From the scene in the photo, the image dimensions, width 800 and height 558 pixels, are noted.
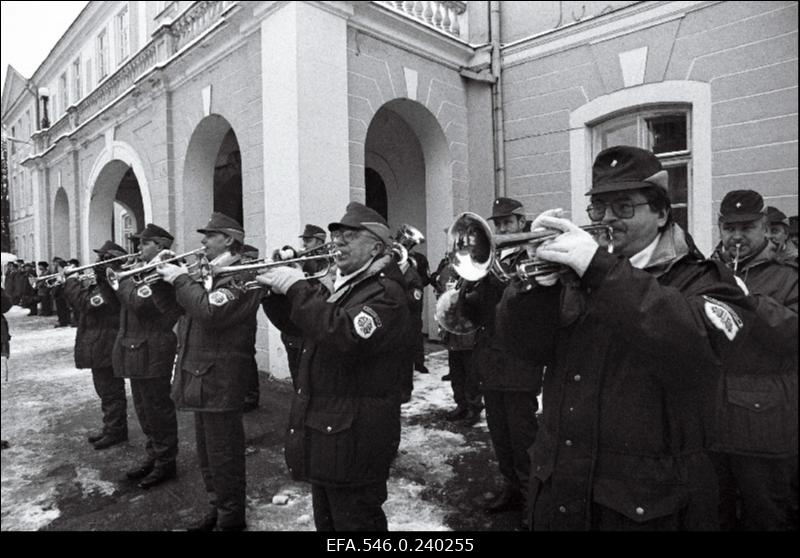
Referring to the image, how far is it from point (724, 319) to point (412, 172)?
7278 mm

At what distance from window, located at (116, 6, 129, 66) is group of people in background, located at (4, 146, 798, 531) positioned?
628 millimetres

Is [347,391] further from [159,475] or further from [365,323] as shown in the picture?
[159,475]

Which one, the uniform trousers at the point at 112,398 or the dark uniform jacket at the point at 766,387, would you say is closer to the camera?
the dark uniform jacket at the point at 766,387

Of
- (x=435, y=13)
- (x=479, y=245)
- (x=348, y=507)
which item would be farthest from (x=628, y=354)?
(x=435, y=13)

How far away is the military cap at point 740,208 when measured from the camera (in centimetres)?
180

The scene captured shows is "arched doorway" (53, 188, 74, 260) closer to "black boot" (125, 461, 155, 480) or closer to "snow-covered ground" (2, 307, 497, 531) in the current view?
"snow-covered ground" (2, 307, 497, 531)

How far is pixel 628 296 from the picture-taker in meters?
1.07

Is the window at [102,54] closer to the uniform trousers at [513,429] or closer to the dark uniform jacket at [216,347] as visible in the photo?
the dark uniform jacket at [216,347]

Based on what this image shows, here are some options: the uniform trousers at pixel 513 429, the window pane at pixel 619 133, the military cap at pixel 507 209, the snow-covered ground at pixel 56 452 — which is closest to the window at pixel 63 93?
the snow-covered ground at pixel 56 452

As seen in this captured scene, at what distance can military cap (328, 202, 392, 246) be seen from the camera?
2314mm

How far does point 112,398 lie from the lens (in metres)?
1.40

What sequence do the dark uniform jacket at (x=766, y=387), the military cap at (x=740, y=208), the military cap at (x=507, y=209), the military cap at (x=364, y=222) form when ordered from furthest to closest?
the military cap at (x=507, y=209)
the military cap at (x=364, y=222)
the military cap at (x=740, y=208)
the dark uniform jacket at (x=766, y=387)

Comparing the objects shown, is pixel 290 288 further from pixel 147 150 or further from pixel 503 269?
pixel 503 269

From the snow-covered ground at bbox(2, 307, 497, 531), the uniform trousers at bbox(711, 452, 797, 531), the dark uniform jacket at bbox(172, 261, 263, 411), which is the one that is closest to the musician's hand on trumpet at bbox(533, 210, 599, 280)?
the uniform trousers at bbox(711, 452, 797, 531)
